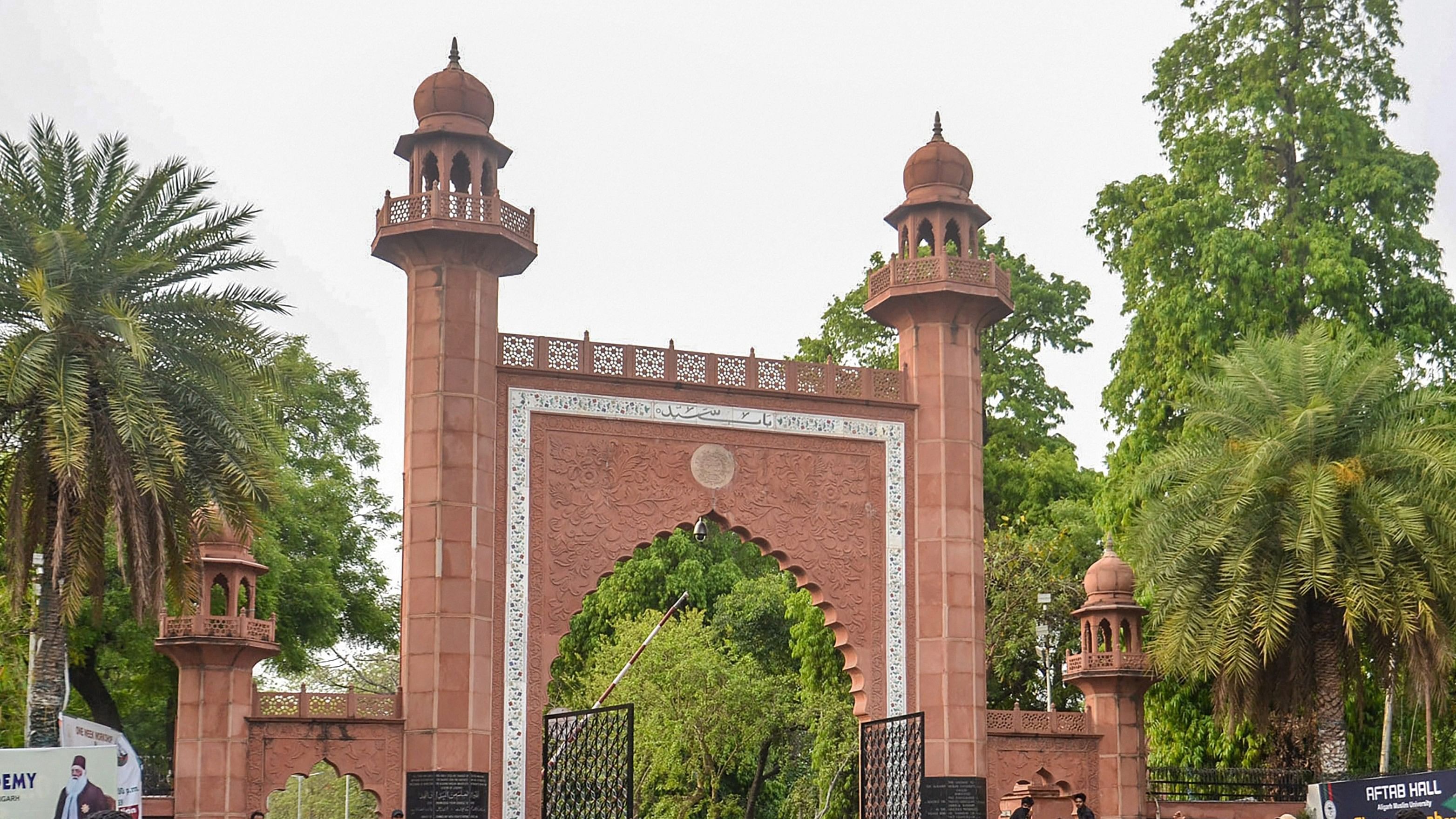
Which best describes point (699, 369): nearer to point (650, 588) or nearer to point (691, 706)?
point (691, 706)

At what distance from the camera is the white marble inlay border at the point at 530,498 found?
20188 millimetres

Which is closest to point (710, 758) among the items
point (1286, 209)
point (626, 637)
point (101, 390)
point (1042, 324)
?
point (626, 637)

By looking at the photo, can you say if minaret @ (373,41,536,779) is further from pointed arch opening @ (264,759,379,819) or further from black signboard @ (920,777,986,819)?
pointed arch opening @ (264,759,379,819)

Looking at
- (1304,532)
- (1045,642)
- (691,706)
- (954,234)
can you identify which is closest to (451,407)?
(954,234)

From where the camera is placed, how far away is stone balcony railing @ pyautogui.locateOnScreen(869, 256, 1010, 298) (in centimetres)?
2261

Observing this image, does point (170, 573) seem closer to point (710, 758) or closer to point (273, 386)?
point (273, 386)

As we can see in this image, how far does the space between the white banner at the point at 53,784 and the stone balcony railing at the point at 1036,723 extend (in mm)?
10990

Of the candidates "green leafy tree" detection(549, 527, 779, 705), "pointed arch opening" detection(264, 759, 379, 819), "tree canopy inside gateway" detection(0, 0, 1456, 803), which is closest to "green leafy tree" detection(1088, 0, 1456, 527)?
"tree canopy inside gateway" detection(0, 0, 1456, 803)

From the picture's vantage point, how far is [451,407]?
66.6 ft

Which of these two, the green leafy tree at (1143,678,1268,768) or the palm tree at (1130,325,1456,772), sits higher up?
the palm tree at (1130,325,1456,772)

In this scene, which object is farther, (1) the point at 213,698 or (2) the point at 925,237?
(2) the point at 925,237

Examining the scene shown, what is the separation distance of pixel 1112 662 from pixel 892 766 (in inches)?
126

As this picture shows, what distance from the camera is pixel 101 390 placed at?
17.3 meters

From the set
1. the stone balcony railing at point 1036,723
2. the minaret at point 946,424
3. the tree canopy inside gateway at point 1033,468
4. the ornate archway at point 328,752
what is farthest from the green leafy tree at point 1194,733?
the ornate archway at point 328,752
